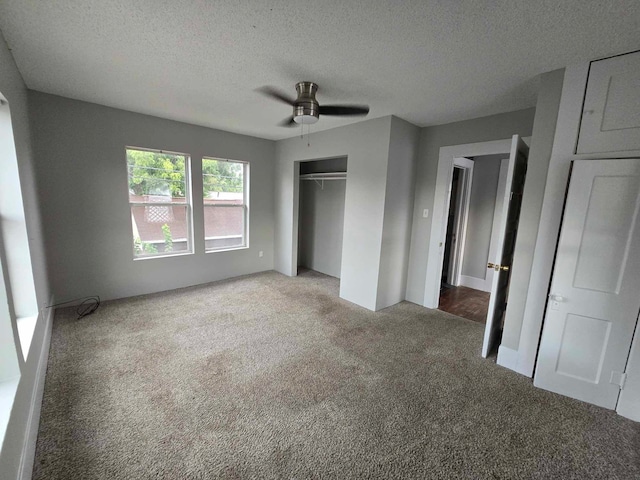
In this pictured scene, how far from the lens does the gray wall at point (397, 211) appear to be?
10.7 feet

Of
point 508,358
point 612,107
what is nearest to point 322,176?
point 612,107

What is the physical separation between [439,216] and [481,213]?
150 centimetres

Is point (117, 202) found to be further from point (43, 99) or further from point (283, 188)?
point (283, 188)

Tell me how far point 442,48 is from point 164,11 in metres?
1.72

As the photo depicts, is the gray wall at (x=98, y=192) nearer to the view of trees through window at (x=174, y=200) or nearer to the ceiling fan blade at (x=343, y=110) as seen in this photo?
the view of trees through window at (x=174, y=200)

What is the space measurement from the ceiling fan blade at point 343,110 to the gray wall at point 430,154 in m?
1.68

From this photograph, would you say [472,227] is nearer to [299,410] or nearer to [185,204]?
[299,410]

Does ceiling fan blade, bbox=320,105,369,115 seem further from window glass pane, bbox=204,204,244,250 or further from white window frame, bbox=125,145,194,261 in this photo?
window glass pane, bbox=204,204,244,250

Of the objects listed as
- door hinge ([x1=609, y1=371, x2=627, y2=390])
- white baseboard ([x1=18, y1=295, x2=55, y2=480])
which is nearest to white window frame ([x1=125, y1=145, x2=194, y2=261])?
white baseboard ([x1=18, y1=295, x2=55, y2=480])

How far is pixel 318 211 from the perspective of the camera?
518cm

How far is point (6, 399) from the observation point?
127 cm

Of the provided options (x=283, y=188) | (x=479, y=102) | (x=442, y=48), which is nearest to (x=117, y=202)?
(x=283, y=188)

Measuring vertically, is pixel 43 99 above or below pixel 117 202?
above

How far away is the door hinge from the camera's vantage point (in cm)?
186
